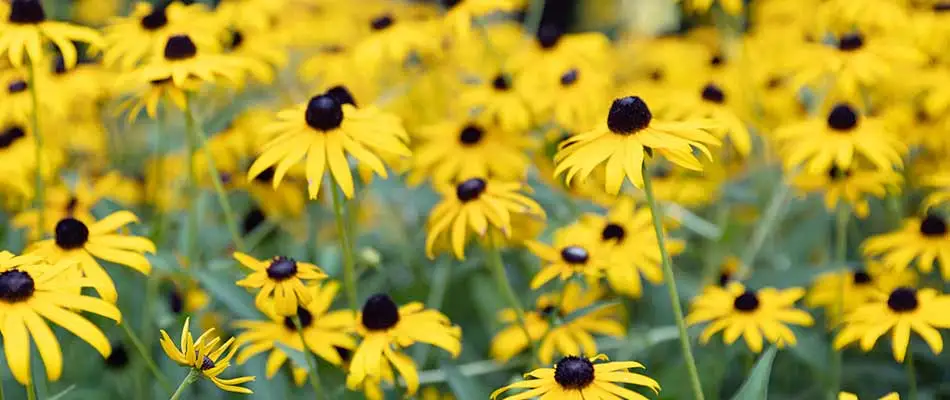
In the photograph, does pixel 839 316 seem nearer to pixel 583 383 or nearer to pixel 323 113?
pixel 583 383

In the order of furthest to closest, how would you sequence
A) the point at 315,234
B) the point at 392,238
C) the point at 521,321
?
the point at 392,238, the point at 315,234, the point at 521,321

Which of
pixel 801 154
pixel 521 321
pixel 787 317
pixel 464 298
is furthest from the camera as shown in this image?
pixel 464 298

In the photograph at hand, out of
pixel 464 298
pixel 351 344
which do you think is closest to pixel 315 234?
pixel 464 298

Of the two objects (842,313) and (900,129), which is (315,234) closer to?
(842,313)

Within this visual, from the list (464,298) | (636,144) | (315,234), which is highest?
(636,144)

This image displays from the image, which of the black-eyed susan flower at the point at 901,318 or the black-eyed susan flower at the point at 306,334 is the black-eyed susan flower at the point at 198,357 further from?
the black-eyed susan flower at the point at 901,318

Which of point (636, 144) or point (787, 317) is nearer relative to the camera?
point (636, 144)

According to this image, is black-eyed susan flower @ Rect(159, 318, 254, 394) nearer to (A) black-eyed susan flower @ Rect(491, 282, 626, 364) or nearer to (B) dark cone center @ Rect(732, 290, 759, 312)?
(A) black-eyed susan flower @ Rect(491, 282, 626, 364)
